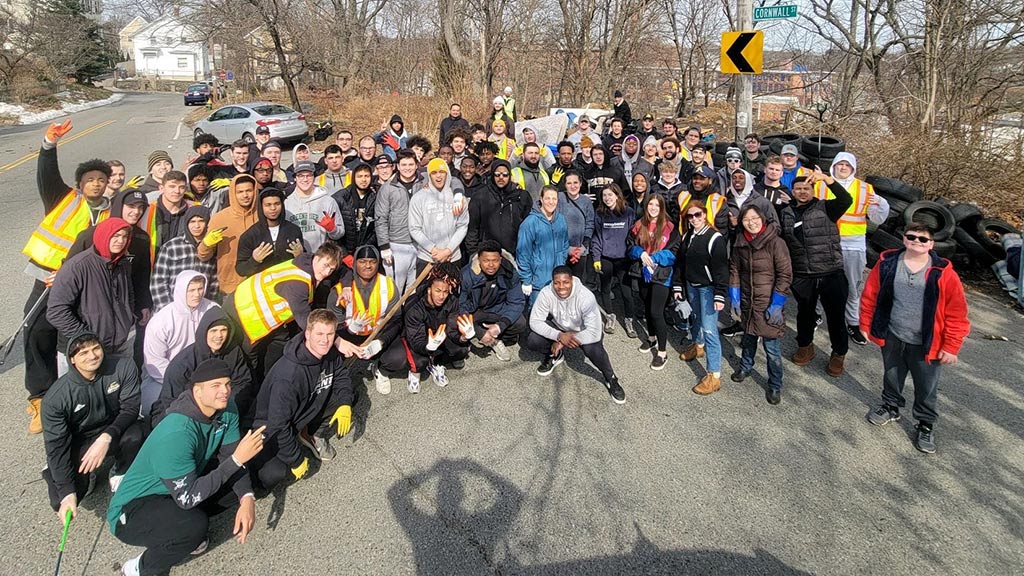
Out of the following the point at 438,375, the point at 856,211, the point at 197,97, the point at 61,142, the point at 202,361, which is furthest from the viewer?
the point at 197,97

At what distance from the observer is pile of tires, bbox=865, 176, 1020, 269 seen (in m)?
6.93

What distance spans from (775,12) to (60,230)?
8.61 metres

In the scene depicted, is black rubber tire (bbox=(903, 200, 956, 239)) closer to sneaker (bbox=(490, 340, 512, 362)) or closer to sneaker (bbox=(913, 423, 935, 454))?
sneaker (bbox=(913, 423, 935, 454))

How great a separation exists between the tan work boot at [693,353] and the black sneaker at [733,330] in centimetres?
69

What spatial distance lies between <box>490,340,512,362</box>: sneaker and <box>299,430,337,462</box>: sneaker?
202cm

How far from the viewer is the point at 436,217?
5.60 m

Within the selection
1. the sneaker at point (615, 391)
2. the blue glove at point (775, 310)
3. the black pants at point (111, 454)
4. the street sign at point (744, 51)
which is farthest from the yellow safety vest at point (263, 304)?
the street sign at point (744, 51)

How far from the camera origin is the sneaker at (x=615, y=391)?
467 centimetres

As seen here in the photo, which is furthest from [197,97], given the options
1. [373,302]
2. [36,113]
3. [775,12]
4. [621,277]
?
[621,277]

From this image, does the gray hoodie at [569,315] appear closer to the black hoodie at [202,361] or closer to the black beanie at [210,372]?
the black hoodie at [202,361]

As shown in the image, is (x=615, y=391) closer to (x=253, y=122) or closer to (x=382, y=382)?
(x=382, y=382)

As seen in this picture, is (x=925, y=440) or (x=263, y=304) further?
(x=263, y=304)

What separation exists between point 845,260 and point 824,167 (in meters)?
3.42

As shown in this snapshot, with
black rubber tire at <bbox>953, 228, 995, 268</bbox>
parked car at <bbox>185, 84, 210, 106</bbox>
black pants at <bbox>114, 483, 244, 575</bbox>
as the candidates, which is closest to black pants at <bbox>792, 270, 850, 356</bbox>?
black rubber tire at <bbox>953, 228, 995, 268</bbox>
